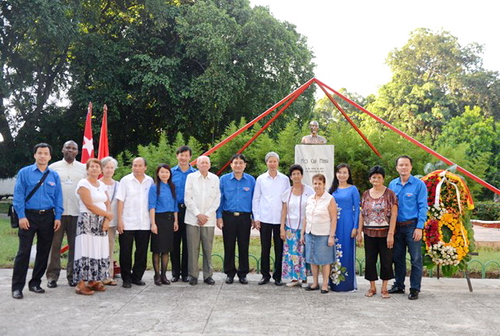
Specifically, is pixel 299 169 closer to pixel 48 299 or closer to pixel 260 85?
pixel 48 299

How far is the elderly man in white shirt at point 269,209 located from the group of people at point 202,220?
1 centimetres

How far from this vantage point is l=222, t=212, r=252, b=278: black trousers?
6.09 m

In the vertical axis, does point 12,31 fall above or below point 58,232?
above

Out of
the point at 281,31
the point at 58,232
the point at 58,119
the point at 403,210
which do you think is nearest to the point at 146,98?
the point at 58,119

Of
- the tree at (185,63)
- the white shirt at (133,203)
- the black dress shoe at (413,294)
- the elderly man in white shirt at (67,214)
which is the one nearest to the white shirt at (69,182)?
the elderly man in white shirt at (67,214)

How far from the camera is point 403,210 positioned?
18.0 feet

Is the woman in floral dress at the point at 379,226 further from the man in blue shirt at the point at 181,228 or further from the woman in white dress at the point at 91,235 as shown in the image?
the woman in white dress at the point at 91,235

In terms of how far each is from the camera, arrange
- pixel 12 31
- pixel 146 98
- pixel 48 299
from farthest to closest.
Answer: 1. pixel 146 98
2. pixel 12 31
3. pixel 48 299

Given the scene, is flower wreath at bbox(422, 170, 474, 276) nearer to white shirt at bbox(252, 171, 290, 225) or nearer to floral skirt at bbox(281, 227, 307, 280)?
floral skirt at bbox(281, 227, 307, 280)

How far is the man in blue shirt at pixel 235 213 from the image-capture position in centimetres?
608

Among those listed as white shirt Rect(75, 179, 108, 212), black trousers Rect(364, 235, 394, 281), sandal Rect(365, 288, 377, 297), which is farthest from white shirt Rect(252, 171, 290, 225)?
white shirt Rect(75, 179, 108, 212)

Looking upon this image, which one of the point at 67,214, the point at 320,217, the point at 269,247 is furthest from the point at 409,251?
the point at 67,214

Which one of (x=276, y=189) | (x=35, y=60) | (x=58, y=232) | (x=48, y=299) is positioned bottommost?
(x=48, y=299)

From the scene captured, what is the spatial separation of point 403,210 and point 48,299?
157 inches
